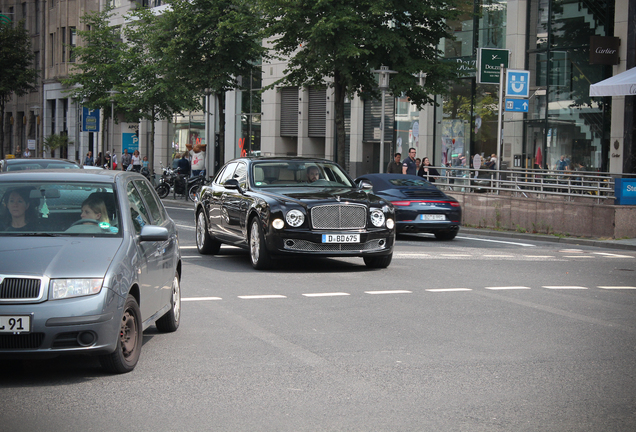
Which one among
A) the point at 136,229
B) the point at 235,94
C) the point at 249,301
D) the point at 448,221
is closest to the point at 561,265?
the point at 448,221

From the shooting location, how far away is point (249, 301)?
998 cm

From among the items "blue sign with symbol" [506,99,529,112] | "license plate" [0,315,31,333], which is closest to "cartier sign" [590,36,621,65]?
"blue sign with symbol" [506,99,529,112]

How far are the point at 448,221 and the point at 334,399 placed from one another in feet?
44.0

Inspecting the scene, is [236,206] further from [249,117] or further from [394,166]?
[249,117]

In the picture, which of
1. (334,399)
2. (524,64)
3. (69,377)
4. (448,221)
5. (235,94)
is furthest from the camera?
(235,94)

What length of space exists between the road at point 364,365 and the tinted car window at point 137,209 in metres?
1.02

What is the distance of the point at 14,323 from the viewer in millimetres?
5789

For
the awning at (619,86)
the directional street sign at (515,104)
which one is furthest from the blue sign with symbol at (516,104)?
the awning at (619,86)

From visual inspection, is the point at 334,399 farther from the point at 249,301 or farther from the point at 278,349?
the point at 249,301

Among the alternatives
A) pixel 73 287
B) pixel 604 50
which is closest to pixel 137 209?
pixel 73 287

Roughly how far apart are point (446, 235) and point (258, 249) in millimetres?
7829

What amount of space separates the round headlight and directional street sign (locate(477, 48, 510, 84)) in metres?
12.1

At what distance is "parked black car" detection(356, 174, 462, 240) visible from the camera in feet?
61.3

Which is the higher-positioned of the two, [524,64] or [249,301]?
[524,64]
